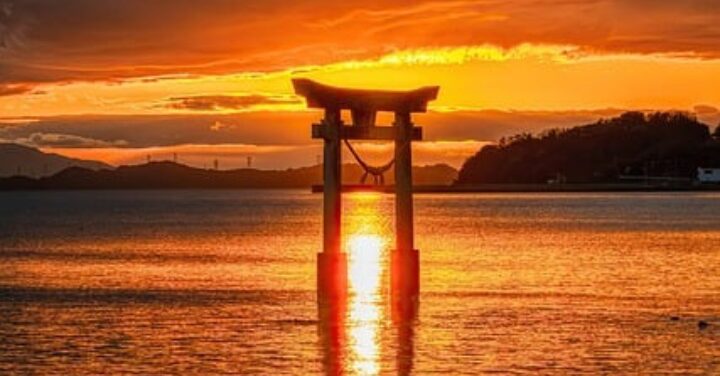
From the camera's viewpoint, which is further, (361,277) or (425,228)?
(425,228)

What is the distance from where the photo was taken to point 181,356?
3259 cm

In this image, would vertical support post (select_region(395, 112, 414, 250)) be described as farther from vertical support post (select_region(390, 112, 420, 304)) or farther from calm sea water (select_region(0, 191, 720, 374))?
calm sea water (select_region(0, 191, 720, 374))

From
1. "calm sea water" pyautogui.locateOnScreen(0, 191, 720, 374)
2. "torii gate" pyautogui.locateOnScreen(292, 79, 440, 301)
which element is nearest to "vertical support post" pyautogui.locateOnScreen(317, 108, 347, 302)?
"torii gate" pyautogui.locateOnScreen(292, 79, 440, 301)

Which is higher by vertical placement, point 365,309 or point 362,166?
point 362,166

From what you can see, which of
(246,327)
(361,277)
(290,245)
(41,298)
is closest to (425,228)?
(290,245)

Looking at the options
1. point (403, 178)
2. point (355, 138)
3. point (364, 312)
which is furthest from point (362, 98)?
point (364, 312)

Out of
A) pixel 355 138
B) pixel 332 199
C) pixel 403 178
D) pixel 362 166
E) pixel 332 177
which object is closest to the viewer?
pixel 332 177

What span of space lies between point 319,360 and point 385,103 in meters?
12.0

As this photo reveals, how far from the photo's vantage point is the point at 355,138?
136 ft

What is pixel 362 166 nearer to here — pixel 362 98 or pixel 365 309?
pixel 362 98

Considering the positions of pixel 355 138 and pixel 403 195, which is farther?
pixel 403 195

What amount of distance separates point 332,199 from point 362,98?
3.07 meters

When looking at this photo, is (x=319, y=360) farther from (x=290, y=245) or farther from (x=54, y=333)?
(x=290, y=245)

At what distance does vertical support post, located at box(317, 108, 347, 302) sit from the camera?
133 ft
